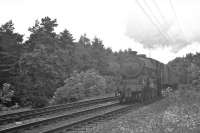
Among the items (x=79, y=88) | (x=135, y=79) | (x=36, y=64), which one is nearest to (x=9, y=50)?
(x=36, y=64)

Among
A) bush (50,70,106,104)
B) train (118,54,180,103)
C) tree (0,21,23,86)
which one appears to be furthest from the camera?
tree (0,21,23,86)

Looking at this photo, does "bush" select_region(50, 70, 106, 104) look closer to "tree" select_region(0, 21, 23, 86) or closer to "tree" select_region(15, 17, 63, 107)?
"tree" select_region(15, 17, 63, 107)

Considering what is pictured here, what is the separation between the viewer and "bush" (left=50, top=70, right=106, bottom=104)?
27.2m

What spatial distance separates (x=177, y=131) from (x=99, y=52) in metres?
45.1

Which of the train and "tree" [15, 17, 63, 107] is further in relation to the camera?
"tree" [15, 17, 63, 107]

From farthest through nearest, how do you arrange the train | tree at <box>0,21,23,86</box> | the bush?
tree at <box>0,21,23,86</box>
the bush
the train

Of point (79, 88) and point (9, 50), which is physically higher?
point (9, 50)

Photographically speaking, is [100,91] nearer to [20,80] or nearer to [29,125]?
[20,80]

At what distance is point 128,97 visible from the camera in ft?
64.7

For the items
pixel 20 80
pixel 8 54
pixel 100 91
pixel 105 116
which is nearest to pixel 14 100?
pixel 20 80

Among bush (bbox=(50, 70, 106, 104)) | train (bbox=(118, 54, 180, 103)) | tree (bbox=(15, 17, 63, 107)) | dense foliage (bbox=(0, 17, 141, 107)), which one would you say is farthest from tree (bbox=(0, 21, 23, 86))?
train (bbox=(118, 54, 180, 103))

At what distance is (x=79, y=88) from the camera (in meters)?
28.0

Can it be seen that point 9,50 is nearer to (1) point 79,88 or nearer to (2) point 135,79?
(1) point 79,88

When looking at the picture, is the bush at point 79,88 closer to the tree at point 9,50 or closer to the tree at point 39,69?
the tree at point 39,69
